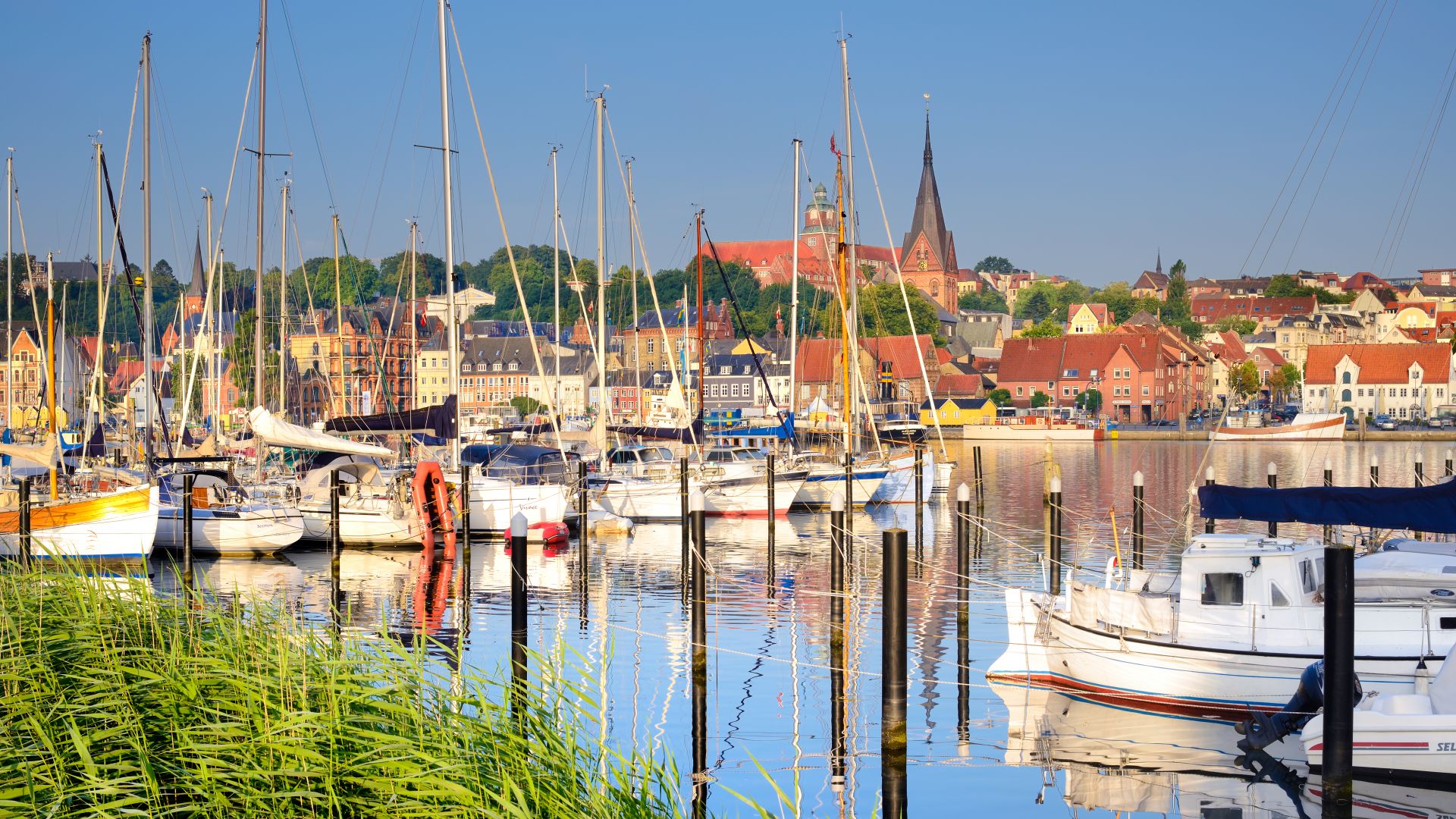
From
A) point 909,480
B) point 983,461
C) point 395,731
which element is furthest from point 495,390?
point 395,731

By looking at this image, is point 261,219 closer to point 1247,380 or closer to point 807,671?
point 807,671

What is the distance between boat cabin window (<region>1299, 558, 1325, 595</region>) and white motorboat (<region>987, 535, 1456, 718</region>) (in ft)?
0.07

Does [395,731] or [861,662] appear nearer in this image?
[395,731]

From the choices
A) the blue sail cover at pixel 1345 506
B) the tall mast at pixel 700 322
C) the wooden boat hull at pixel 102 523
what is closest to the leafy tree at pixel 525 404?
the tall mast at pixel 700 322

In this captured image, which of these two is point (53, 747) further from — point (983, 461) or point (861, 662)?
point (983, 461)

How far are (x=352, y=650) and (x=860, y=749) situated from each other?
21.9ft

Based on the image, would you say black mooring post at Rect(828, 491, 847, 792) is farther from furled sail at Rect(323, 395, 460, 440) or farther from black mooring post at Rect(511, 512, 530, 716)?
furled sail at Rect(323, 395, 460, 440)

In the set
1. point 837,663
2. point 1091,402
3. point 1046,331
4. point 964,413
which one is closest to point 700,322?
point 837,663

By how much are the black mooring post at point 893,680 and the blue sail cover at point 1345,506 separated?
930 centimetres

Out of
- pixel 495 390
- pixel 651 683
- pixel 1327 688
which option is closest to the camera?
pixel 1327 688

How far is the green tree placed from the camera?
13938cm

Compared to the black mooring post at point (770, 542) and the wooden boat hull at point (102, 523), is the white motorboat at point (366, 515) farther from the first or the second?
the black mooring post at point (770, 542)

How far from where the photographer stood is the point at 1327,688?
490 inches

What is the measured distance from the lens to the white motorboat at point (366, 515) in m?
33.9
